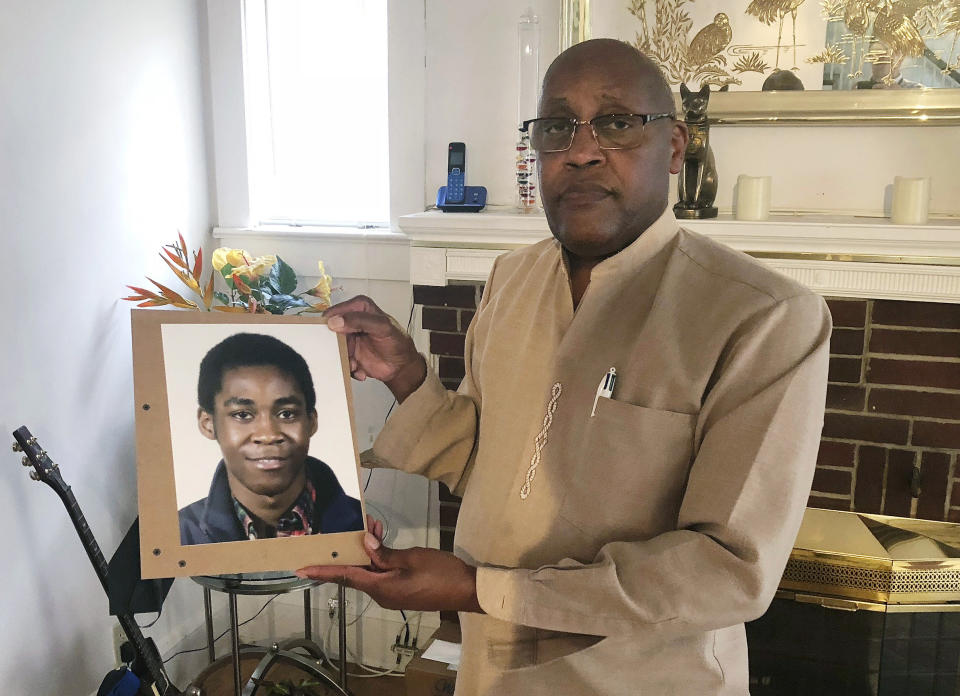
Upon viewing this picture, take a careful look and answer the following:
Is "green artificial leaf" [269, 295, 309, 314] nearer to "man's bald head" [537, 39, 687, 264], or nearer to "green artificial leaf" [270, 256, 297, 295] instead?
"green artificial leaf" [270, 256, 297, 295]

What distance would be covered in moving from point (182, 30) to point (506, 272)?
1.66 m

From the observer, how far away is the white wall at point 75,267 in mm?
1773

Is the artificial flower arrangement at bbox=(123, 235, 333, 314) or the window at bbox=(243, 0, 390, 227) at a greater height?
the window at bbox=(243, 0, 390, 227)

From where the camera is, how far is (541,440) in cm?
103

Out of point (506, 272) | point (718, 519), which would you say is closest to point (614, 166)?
point (506, 272)

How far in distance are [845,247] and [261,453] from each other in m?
1.44

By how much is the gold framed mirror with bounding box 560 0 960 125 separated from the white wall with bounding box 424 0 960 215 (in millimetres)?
52

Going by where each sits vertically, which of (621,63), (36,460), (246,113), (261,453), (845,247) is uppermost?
(246,113)

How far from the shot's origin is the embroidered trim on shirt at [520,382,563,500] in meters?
1.03

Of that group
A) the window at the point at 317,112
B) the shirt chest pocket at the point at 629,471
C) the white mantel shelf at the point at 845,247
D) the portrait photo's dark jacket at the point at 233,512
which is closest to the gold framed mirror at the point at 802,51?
the white mantel shelf at the point at 845,247

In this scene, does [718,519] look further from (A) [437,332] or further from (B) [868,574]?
Answer: (A) [437,332]

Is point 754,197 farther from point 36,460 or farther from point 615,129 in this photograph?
point 36,460

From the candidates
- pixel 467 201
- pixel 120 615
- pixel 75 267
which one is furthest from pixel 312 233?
pixel 120 615

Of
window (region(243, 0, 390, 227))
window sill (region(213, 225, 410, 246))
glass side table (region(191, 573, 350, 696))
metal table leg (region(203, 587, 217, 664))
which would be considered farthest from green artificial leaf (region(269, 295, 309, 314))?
metal table leg (region(203, 587, 217, 664))
